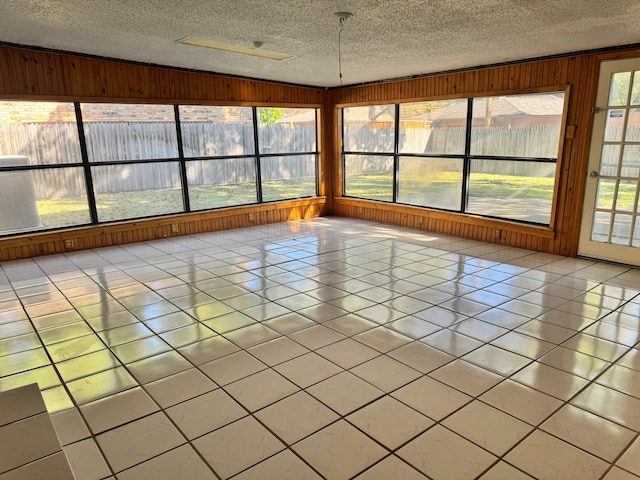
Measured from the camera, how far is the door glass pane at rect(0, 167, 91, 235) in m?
5.18

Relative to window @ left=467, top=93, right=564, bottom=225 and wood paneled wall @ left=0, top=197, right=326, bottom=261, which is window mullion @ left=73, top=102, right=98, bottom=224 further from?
window @ left=467, top=93, right=564, bottom=225

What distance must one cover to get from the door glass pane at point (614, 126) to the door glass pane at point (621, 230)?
80cm

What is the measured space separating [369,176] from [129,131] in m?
3.75

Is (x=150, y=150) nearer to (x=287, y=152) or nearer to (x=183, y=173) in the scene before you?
(x=183, y=173)

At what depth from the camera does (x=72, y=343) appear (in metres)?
3.10

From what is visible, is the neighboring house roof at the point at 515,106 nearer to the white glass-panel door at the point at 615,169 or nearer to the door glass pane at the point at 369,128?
the white glass-panel door at the point at 615,169

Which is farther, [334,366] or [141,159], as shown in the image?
[141,159]

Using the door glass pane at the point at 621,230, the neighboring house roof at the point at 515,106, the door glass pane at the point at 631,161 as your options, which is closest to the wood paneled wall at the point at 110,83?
the neighboring house roof at the point at 515,106

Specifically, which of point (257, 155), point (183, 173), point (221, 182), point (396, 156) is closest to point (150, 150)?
point (183, 173)

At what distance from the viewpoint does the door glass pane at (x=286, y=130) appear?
283 inches

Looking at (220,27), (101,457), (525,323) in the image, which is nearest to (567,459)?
(525,323)

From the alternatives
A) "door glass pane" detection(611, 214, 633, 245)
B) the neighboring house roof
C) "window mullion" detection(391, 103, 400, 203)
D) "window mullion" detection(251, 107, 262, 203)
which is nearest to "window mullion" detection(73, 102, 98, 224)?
"window mullion" detection(251, 107, 262, 203)

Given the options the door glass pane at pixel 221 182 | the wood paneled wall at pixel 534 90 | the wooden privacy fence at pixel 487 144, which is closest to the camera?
the wood paneled wall at pixel 534 90

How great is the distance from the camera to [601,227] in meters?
4.77
